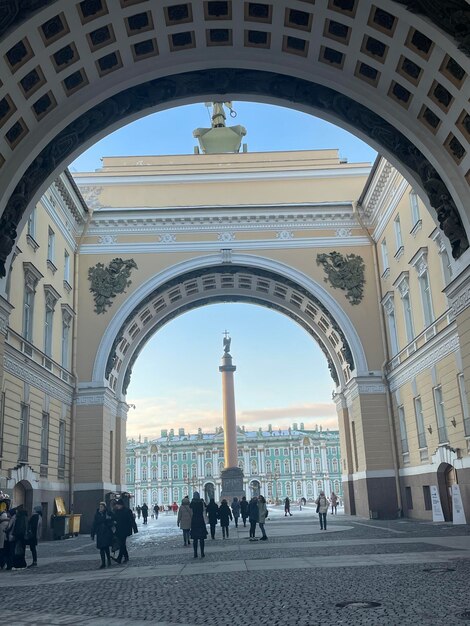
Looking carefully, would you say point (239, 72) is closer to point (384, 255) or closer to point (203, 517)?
point (203, 517)

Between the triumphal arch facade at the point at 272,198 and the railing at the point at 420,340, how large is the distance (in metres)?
0.14

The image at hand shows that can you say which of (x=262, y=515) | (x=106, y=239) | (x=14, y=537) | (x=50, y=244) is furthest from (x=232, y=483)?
(x=14, y=537)

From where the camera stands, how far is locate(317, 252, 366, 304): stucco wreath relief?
122ft

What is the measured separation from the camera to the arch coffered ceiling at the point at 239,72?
49.6 ft

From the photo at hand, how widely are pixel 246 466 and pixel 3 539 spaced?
128m

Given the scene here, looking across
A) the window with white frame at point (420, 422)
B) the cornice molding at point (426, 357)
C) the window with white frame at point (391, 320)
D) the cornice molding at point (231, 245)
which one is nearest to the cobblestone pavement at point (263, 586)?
the cornice molding at point (426, 357)

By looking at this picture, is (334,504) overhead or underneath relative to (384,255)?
underneath

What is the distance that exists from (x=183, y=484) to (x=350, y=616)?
448 feet

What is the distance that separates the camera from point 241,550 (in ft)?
67.0

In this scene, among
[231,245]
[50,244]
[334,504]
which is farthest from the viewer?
[334,504]

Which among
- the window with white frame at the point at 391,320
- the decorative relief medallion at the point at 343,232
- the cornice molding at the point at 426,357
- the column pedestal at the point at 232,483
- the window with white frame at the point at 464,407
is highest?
the decorative relief medallion at the point at 343,232

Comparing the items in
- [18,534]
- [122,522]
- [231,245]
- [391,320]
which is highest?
[231,245]

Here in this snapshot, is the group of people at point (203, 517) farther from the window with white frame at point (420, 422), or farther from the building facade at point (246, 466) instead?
the building facade at point (246, 466)

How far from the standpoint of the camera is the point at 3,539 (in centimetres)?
1736
